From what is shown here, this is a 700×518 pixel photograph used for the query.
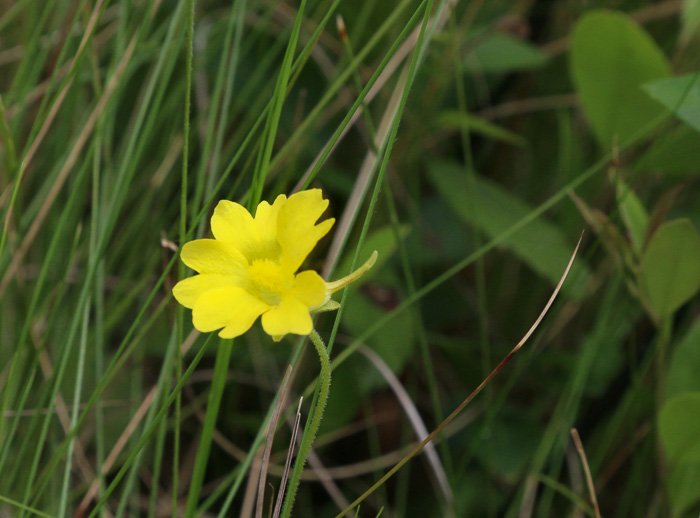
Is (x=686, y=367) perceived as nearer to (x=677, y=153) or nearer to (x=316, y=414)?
(x=677, y=153)

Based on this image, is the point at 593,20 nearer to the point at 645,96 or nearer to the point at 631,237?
the point at 645,96

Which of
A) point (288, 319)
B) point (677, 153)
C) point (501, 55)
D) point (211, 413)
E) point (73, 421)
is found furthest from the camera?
point (501, 55)

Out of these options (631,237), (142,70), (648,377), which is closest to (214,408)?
(631,237)

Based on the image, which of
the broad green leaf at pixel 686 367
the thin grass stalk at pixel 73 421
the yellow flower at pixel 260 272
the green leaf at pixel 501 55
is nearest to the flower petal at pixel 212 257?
the yellow flower at pixel 260 272

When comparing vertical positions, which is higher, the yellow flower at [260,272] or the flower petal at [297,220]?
the flower petal at [297,220]

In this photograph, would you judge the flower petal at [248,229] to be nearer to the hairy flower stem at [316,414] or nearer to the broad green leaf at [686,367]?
the hairy flower stem at [316,414]

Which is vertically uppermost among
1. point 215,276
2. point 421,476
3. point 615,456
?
point 215,276

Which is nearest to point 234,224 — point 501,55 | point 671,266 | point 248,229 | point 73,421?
point 248,229
